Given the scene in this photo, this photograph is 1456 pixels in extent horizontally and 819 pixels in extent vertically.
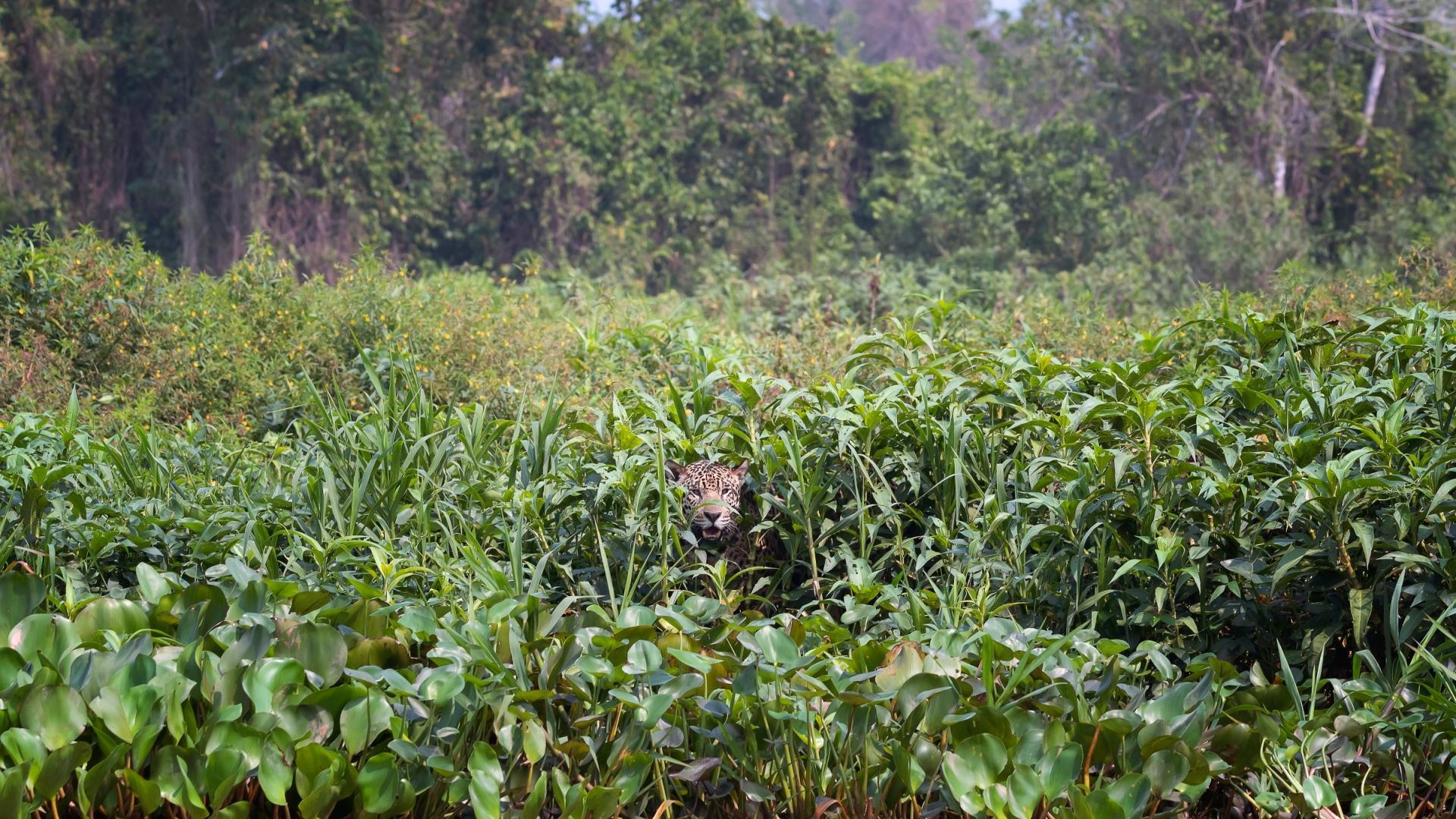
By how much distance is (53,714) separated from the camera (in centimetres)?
176

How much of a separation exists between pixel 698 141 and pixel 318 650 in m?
14.0

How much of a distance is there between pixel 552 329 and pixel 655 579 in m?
3.62

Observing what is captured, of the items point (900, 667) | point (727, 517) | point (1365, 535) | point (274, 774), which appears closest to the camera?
point (274, 774)

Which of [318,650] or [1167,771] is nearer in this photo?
[1167,771]

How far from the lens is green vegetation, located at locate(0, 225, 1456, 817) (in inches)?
71.1

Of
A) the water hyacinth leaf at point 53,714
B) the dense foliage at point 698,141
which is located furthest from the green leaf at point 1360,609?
the dense foliage at point 698,141

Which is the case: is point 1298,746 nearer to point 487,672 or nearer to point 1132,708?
point 1132,708

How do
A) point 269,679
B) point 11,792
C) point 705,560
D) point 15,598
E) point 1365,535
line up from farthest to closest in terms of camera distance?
1. point 705,560
2. point 1365,535
3. point 15,598
4. point 269,679
5. point 11,792

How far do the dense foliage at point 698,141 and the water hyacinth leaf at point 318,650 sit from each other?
355 inches

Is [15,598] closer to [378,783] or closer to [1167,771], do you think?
[378,783]

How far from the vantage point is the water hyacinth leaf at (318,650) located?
1.92m

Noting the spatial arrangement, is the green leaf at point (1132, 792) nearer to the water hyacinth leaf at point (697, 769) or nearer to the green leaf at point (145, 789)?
the water hyacinth leaf at point (697, 769)

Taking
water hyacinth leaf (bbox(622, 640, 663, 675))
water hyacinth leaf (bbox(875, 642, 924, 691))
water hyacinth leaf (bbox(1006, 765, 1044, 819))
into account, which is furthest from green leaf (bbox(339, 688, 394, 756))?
water hyacinth leaf (bbox(1006, 765, 1044, 819))

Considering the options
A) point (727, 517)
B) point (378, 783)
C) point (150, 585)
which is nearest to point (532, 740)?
point (378, 783)
